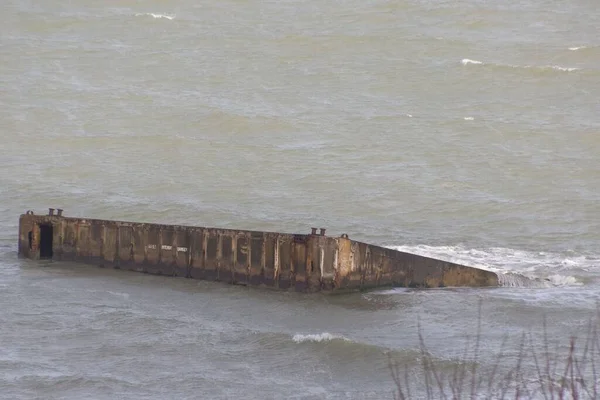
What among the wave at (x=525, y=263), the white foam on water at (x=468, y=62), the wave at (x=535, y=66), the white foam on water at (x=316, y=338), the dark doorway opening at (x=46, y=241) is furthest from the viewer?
the white foam on water at (x=468, y=62)

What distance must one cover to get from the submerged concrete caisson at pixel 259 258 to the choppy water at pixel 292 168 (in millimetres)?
497

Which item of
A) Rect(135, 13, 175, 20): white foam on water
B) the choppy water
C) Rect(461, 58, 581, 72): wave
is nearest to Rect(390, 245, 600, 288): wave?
the choppy water

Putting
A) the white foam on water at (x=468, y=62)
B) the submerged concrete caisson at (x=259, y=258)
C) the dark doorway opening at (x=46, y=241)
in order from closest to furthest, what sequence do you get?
the submerged concrete caisson at (x=259, y=258)
the dark doorway opening at (x=46, y=241)
the white foam on water at (x=468, y=62)

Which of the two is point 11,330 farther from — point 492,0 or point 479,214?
point 492,0

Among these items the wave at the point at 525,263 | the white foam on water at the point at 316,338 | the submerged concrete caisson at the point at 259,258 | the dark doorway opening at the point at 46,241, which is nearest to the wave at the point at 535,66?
the wave at the point at 525,263

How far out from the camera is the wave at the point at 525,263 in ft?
97.3

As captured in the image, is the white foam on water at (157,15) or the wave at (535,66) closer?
the wave at (535,66)

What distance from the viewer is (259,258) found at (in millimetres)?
28484

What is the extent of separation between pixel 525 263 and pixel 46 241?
13.6 metres

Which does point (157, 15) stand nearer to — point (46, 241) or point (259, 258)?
point (46, 241)

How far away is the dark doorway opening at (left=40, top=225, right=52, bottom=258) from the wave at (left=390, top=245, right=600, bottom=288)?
10067 mm

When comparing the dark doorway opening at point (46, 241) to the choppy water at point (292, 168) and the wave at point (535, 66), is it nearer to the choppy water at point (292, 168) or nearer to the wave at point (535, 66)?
the choppy water at point (292, 168)

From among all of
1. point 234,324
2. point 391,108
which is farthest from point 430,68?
point 234,324

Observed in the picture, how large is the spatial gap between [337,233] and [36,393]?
1643cm
